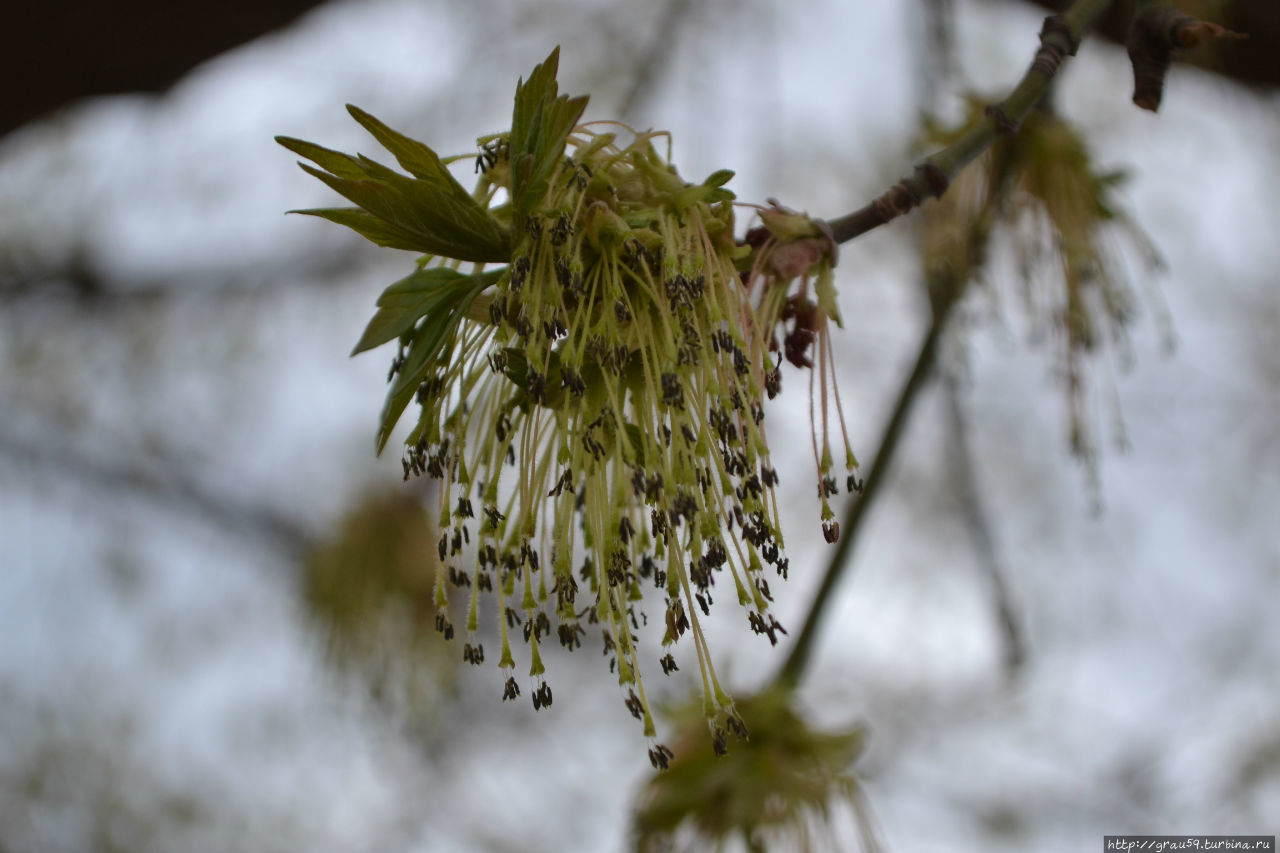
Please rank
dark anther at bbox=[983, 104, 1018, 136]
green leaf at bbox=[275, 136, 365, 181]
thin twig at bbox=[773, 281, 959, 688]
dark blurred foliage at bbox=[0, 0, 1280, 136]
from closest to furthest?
1. green leaf at bbox=[275, 136, 365, 181]
2. dark anther at bbox=[983, 104, 1018, 136]
3. thin twig at bbox=[773, 281, 959, 688]
4. dark blurred foliage at bbox=[0, 0, 1280, 136]

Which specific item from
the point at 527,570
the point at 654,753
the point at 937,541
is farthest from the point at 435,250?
the point at 937,541

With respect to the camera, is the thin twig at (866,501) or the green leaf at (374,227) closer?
Result: the green leaf at (374,227)

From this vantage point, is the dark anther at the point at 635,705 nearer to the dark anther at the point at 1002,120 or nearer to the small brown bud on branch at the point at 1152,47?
the dark anther at the point at 1002,120

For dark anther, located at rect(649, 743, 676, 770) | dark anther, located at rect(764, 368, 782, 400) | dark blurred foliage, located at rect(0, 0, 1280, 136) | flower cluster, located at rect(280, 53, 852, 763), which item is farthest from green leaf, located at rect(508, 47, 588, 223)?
dark blurred foliage, located at rect(0, 0, 1280, 136)

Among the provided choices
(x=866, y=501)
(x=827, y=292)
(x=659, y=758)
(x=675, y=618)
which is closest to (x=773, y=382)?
(x=827, y=292)

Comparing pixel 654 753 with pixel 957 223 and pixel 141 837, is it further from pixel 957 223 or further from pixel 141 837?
pixel 141 837

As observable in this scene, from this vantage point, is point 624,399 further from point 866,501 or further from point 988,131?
point 866,501

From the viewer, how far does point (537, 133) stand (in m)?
0.85

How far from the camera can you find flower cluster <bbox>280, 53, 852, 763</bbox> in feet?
2.72

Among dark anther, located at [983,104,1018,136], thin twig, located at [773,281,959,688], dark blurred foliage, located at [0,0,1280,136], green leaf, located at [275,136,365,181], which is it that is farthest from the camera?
dark blurred foliage, located at [0,0,1280,136]

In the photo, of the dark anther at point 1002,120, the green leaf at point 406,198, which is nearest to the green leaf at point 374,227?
the green leaf at point 406,198

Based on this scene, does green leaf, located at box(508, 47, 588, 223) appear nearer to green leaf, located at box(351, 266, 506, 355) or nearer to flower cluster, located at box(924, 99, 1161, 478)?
green leaf, located at box(351, 266, 506, 355)

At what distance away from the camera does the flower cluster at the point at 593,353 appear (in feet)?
2.72

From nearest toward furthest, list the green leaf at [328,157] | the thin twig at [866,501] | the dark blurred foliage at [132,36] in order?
the green leaf at [328,157] → the thin twig at [866,501] → the dark blurred foliage at [132,36]
